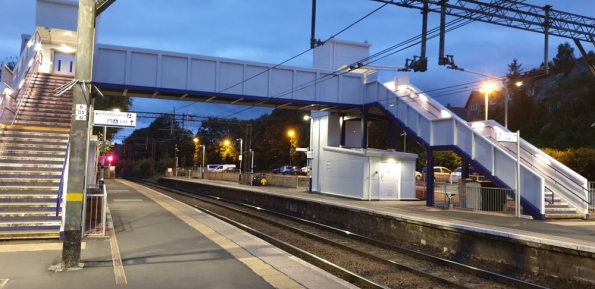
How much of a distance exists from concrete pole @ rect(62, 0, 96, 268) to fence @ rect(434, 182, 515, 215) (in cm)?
1572

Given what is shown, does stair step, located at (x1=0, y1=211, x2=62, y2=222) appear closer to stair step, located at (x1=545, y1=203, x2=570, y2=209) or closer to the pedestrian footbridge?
the pedestrian footbridge

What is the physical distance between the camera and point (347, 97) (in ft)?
89.9

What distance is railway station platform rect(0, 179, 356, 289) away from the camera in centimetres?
729

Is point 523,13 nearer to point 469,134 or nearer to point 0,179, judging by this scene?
point 469,134

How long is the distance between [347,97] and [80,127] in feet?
67.1

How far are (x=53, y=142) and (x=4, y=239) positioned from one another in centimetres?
609

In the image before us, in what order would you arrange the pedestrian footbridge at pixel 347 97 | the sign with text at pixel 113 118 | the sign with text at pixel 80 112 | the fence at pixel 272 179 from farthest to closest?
the fence at pixel 272 179 → the pedestrian footbridge at pixel 347 97 → the sign with text at pixel 113 118 → the sign with text at pixel 80 112

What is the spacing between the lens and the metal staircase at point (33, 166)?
11.2 meters

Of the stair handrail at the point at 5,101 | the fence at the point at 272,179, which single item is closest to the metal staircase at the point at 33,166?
the stair handrail at the point at 5,101

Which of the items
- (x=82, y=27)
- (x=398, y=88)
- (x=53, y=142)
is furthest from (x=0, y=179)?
(x=398, y=88)

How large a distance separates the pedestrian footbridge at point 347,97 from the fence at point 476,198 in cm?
49

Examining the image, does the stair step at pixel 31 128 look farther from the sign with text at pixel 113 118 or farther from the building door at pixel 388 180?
the building door at pixel 388 180

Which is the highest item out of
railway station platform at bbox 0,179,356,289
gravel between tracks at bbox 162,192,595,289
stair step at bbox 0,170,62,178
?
stair step at bbox 0,170,62,178

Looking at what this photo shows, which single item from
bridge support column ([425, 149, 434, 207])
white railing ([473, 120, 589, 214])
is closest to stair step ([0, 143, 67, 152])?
bridge support column ([425, 149, 434, 207])
